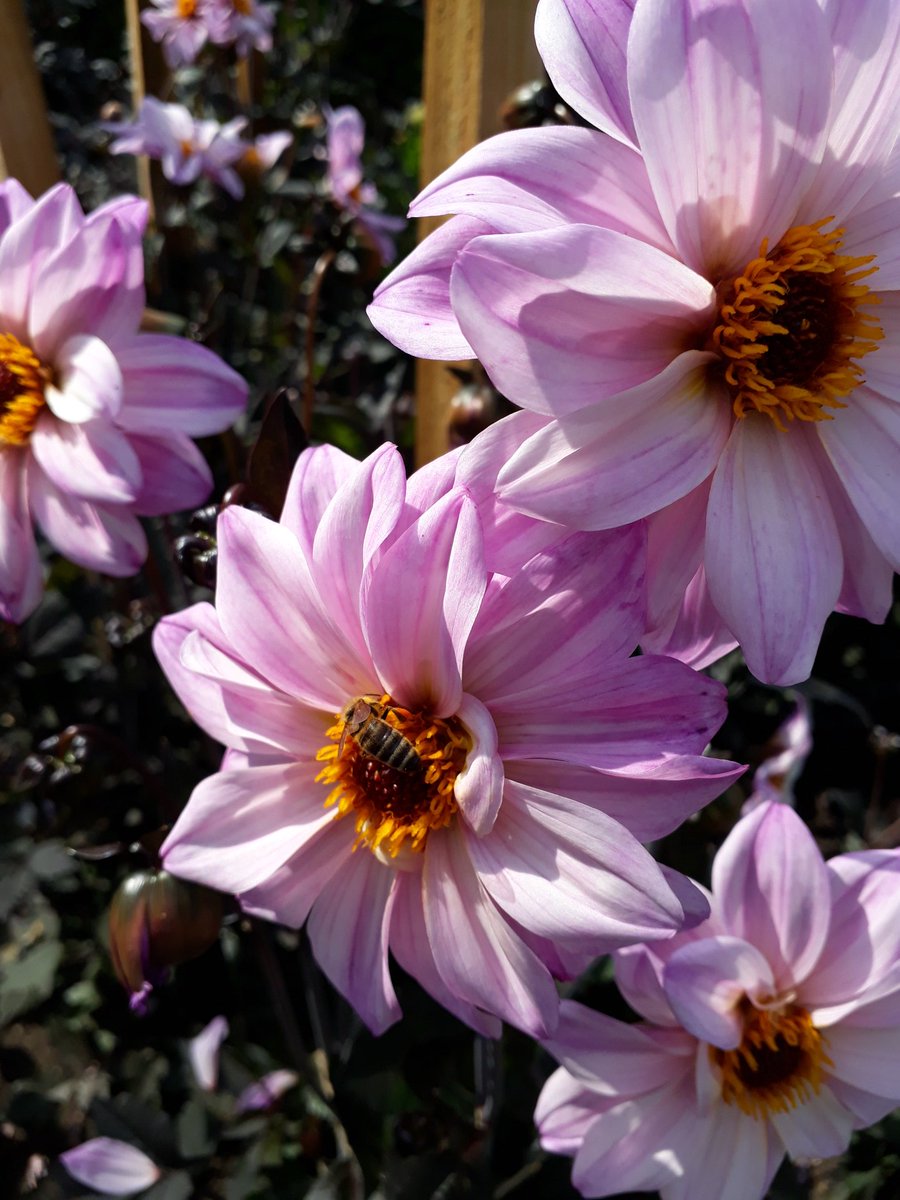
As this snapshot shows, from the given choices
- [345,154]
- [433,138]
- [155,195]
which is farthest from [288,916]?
[345,154]

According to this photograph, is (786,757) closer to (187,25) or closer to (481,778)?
(481,778)

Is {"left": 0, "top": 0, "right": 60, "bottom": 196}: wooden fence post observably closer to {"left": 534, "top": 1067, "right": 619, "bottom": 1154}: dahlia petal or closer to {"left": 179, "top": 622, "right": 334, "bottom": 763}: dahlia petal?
{"left": 179, "top": 622, "right": 334, "bottom": 763}: dahlia petal

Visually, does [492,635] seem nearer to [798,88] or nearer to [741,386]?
[741,386]

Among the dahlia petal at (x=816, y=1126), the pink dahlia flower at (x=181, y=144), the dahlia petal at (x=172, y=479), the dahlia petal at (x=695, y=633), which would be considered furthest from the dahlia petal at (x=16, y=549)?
the pink dahlia flower at (x=181, y=144)

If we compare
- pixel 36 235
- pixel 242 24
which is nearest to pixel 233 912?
pixel 36 235

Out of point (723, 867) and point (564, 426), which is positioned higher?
point (564, 426)

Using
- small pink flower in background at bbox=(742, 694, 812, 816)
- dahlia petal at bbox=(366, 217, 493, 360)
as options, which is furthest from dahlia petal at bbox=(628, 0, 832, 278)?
small pink flower in background at bbox=(742, 694, 812, 816)

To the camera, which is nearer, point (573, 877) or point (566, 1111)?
point (573, 877)
